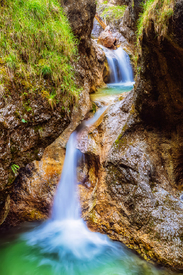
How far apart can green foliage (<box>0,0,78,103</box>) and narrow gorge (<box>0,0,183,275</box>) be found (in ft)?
0.06

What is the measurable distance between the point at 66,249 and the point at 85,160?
7.15 ft

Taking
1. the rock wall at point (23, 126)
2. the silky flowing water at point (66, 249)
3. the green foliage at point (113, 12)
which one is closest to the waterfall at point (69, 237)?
the silky flowing water at point (66, 249)

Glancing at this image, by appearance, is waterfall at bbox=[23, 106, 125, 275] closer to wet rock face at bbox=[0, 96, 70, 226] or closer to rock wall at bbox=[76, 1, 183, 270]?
rock wall at bbox=[76, 1, 183, 270]

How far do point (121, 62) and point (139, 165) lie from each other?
30.7ft

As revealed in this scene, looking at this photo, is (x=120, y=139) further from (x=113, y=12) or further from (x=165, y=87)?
(x=113, y=12)

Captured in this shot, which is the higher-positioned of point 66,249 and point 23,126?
point 23,126

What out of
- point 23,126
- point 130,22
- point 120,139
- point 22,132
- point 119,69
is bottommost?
point 120,139

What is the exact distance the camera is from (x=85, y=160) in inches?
192

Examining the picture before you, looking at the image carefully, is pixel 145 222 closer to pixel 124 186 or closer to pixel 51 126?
pixel 124 186

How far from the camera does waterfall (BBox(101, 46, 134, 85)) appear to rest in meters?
10.6

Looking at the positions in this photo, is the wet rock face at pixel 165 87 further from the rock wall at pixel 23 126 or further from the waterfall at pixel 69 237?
the waterfall at pixel 69 237

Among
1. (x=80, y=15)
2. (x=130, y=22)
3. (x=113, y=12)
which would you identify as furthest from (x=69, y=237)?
(x=113, y=12)

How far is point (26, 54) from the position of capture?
321 centimetres

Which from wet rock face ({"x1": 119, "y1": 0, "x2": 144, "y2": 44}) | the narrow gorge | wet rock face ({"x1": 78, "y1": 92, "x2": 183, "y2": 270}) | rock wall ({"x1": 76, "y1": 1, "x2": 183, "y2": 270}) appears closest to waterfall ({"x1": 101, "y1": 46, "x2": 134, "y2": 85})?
wet rock face ({"x1": 119, "y1": 0, "x2": 144, "y2": 44})
